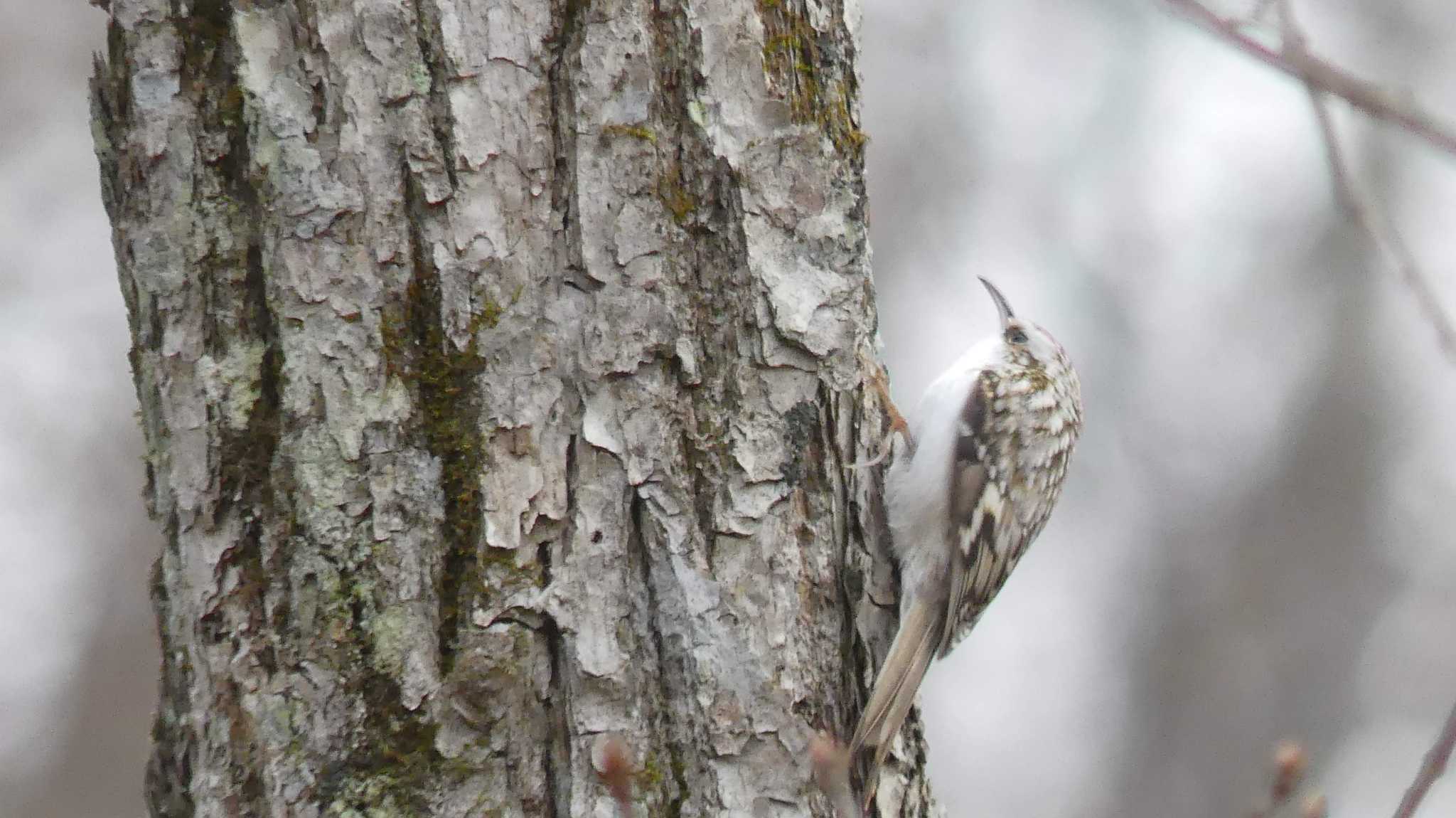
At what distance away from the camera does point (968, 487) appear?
8.38ft

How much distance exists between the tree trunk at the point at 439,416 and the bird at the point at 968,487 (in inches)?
13.6

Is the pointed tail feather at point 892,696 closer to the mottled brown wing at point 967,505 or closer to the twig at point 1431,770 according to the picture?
the mottled brown wing at point 967,505

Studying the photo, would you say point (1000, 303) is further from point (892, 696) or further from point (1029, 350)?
point (892, 696)

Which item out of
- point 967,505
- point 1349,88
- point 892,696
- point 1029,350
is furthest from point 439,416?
point 1029,350

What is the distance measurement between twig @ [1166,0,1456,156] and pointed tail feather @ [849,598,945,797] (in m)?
1.07

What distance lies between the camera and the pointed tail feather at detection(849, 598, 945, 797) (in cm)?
175

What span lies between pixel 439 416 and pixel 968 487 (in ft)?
4.45

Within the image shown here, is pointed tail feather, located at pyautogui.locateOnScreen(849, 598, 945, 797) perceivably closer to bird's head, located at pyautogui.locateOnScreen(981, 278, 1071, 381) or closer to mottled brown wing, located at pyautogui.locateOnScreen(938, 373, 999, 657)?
mottled brown wing, located at pyautogui.locateOnScreen(938, 373, 999, 657)

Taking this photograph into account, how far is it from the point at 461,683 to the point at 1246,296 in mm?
6560

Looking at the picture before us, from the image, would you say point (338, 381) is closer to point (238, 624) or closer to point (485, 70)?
point (238, 624)

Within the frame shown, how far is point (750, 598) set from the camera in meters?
1.60

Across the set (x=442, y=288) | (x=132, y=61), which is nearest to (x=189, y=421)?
(x=442, y=288)

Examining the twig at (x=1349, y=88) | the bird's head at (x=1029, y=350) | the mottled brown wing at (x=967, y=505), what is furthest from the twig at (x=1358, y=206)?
the bird's head at (x=1029, y=350)

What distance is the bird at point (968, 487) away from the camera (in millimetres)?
1947
